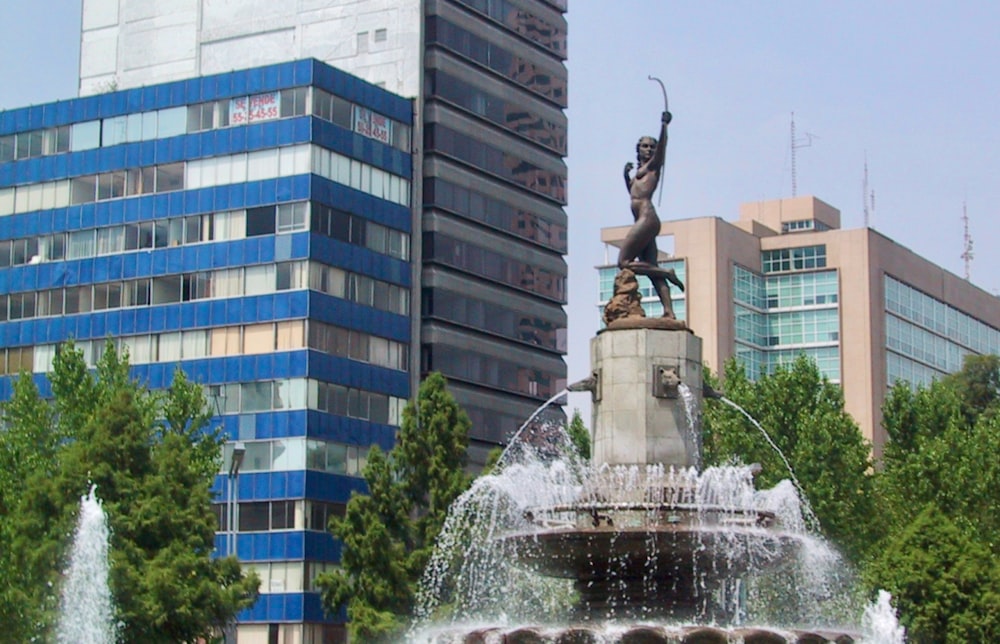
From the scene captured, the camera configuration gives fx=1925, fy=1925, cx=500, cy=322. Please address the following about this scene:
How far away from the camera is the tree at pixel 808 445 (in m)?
61.0

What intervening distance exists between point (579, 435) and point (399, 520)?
13.5 meters

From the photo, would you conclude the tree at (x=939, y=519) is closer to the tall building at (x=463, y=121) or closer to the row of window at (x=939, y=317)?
the tall building at (x=463, y=121)

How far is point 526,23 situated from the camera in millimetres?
94750

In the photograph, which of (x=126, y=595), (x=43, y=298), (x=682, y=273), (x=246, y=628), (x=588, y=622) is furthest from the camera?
(x=682, y=273)

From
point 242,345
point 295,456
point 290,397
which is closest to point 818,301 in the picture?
point 242,345

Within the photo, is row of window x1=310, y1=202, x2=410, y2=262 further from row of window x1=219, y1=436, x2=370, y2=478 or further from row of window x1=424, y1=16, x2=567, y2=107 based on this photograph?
row of window x1=424, y1=16, x2=567, y2=107

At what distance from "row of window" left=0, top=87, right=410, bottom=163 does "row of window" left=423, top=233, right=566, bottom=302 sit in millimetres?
4588

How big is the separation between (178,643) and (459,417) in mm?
14963

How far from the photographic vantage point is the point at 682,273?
129 meters

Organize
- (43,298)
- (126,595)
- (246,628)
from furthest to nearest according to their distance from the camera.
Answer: (43,298), (246,628), (126,595)

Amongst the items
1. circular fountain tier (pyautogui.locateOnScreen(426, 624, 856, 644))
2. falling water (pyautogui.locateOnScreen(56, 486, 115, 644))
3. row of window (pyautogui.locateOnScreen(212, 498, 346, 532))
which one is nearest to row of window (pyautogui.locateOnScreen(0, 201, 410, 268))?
row of window (pyautogui.locateOnScreen(212, 498, 346, 532))

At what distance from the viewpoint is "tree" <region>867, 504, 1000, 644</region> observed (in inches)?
2162

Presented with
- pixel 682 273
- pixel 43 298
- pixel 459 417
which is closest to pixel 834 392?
pixel 459 417

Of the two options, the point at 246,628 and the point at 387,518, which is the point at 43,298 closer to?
the point at 246,628
